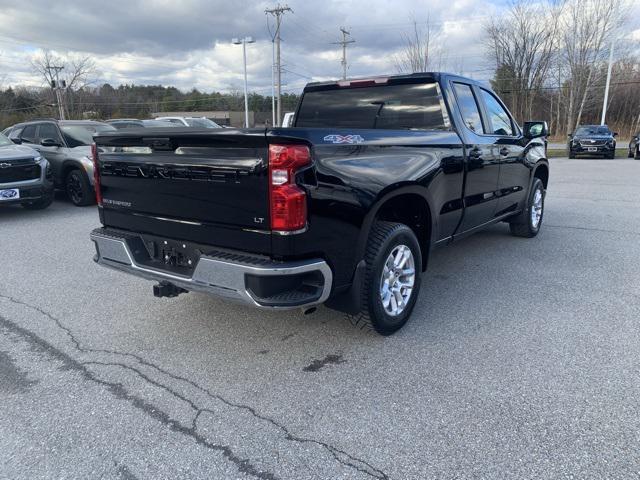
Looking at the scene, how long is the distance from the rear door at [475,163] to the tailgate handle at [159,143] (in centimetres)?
264

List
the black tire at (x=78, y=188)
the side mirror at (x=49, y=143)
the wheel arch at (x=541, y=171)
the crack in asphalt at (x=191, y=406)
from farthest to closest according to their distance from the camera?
the side mirror at (x=49, y=143) < the black tire at (x=78, y=188) < the wheel arch at (x=541, y=171) < the crack in asphalt at (x=191, y=406)

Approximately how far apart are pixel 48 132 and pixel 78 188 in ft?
5.71

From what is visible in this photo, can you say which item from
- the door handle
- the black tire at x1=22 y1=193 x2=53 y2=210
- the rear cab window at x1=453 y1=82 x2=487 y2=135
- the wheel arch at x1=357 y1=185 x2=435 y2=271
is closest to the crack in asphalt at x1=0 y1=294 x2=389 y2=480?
the wheel arch at x1=357 y1=185 x2=435 y2=271

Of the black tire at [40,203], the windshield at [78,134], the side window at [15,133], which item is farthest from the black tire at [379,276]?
the side window at [15,133]

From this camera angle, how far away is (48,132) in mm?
10234

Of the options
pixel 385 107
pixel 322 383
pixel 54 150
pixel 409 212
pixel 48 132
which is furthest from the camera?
pixel 48 132

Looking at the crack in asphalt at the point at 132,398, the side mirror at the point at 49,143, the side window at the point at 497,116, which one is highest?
the side window at the point at 497,116

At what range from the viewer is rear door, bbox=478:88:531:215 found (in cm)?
526

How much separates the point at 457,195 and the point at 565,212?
17.3 ft

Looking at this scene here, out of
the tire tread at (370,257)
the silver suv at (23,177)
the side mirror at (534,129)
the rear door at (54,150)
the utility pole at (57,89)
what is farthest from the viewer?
the utility pole at (57,89)

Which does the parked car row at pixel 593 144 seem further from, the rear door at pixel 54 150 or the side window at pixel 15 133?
the side window at pixel 15 133

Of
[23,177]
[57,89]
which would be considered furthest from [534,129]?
[57,89]

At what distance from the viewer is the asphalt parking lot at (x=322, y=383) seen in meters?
2.35

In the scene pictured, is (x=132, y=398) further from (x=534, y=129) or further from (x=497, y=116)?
(x=534, y=129)
